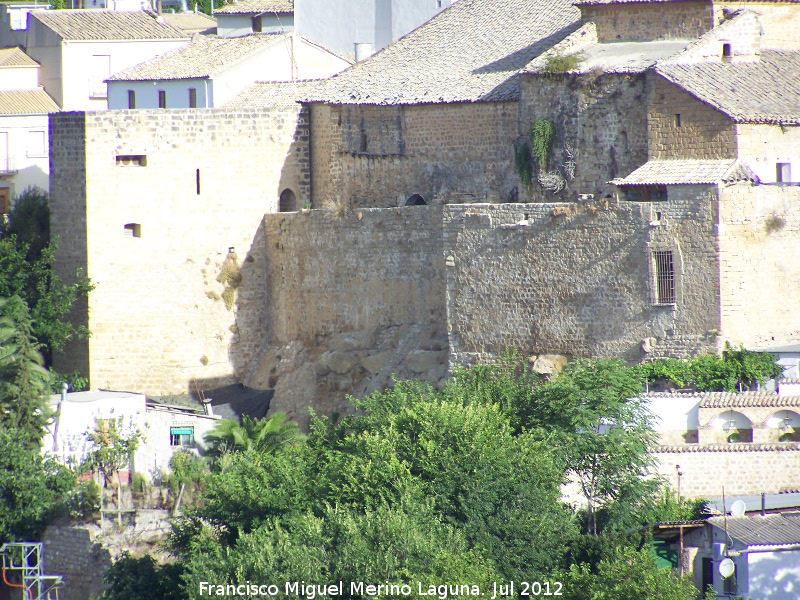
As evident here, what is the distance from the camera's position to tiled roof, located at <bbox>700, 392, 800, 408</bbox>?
1229 inches

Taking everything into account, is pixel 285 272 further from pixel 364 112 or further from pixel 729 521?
pixel 729 521

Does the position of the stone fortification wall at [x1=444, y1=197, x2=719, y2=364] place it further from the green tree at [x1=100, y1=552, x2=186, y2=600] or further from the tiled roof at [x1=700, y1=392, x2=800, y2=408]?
the green tree at [x1=100, y1=552, x2=186, y2=600]

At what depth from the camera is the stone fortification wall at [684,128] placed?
33.8 meters

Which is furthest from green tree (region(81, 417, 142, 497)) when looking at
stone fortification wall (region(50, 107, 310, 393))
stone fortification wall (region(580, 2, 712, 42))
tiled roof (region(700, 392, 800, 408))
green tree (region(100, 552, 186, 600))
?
stone fortification wall (region(580, 2, 712, 42))

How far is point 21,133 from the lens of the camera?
51.0 metres

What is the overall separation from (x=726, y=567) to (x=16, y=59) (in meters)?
33.5

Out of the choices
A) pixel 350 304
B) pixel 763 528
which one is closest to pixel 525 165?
pixel 350 304

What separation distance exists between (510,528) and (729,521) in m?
3.30

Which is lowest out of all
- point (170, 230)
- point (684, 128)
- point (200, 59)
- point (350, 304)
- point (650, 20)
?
point (350, 304)

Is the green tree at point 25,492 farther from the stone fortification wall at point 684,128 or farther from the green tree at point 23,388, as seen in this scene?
the stone fortification wall at point 684,128

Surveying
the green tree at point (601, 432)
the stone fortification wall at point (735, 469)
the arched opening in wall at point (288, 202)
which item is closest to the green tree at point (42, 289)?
the arched opening in wall at point (288, 202)

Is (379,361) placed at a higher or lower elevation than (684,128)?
lower

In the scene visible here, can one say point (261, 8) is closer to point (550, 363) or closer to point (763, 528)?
point (550, 363)

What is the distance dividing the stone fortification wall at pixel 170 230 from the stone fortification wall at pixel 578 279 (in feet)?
24.1
